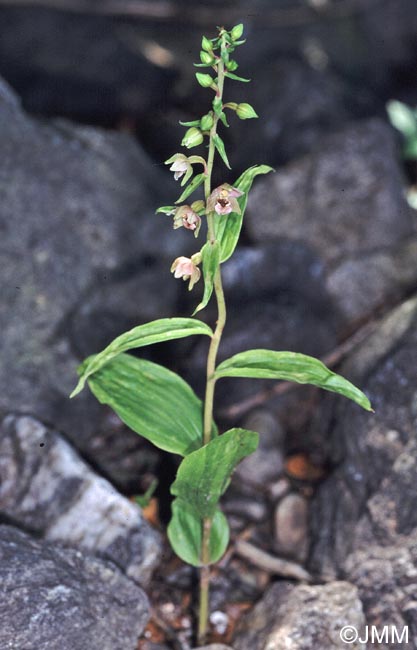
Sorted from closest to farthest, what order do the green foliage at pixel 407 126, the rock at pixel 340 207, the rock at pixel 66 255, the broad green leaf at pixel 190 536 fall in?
the broad green leaf at pixel 190 536 < the rock at pixel 66 255 < the rock at pixel 340 207 < the green foliage at pixel 407 126

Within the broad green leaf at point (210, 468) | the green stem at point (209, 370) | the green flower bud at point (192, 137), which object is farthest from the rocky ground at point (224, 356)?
the green flower bud at point (192, 137)

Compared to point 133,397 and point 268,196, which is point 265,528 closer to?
point 133,397

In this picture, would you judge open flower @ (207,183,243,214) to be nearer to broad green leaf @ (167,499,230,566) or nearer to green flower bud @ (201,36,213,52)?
green flower bud @ (201,36,213,52)

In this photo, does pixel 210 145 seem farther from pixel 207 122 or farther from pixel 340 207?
pixel 340 207

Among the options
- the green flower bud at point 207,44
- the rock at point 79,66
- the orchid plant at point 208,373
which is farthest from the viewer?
the rock at point 79,66

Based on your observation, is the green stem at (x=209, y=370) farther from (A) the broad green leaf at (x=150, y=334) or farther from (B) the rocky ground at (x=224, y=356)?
(B) the rocky ground at (x=224, y=356)

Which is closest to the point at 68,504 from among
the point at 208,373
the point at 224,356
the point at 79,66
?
the point at 208,373

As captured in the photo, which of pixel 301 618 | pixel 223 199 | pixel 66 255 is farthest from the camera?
pixel 66 255
